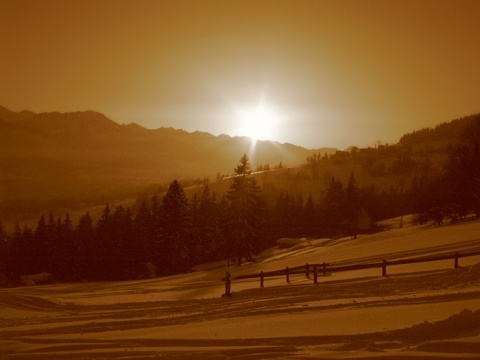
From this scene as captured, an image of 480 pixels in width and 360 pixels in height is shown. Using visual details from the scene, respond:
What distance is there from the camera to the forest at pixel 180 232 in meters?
47.1

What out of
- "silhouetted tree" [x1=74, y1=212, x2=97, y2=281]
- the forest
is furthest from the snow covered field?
"silhouetted tree" [x1=74, y1=212, x2=97, y2=281]

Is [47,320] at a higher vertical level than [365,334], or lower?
lower

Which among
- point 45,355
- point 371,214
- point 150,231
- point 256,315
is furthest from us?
point 371,214

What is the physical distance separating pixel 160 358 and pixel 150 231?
49889 millimetres

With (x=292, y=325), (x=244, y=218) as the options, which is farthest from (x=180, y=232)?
(x=292, y=325)

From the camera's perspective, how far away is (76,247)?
6125 cm

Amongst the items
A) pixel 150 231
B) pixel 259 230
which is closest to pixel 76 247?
pixel 150 231

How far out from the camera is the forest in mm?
47125

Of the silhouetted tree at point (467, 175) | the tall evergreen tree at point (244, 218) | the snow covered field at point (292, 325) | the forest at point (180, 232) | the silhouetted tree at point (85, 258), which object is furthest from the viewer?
the silhouetted tree at point (85, 258)

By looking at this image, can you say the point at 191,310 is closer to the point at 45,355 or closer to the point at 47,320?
the point at 47,320

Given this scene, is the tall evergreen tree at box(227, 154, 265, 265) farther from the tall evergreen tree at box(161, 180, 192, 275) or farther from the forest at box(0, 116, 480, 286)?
the tall evergreen tree at box(161, 180, 192, 275)

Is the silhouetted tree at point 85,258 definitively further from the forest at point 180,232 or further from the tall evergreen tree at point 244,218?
the tall evergreen tree at point 244,218

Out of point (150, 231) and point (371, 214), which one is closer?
point (150, 231)

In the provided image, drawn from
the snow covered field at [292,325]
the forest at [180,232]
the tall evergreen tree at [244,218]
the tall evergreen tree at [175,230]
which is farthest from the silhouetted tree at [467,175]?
the tall evergreen tree at [175,230]
